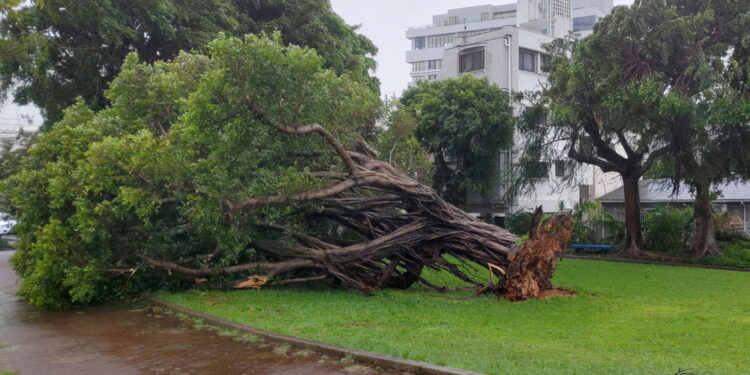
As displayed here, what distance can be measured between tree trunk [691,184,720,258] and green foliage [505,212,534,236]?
763 cm

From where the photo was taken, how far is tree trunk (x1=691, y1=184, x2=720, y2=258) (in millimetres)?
20484

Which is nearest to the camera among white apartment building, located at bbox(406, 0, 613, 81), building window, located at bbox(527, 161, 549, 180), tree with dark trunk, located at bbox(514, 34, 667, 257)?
tree with dark trunk, located at bbox(514, 34, 667, 257)

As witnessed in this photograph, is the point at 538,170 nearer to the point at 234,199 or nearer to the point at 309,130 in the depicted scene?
the point at 309,130

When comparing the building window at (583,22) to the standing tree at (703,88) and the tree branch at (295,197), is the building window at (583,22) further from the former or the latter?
the tree branch at (295,197)

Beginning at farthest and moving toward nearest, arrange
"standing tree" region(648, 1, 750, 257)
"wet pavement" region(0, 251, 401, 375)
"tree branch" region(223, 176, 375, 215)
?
"standing tree" region(648, 1, 750, 257) < "tree branch" region(223, 176, 375, 215) < "wet pavement" region(0, 251, 401, 375)

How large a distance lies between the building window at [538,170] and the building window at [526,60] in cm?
764

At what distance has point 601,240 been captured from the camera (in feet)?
85.0

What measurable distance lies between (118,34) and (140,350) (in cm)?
1352

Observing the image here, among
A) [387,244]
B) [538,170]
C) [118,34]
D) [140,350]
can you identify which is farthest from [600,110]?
[140,350]

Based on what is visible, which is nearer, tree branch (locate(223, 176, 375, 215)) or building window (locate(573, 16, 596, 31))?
tree branch (locate(223, 176, 375, 215))

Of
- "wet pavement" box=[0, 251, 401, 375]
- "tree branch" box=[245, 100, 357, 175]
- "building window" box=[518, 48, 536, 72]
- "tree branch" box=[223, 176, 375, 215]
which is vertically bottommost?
"wet pavement" box=[0, 251, 401, 375]

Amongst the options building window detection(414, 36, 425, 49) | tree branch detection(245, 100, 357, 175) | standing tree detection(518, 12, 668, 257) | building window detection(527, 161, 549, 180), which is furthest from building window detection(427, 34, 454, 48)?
tree branch detection(245, 100, 357, 175)

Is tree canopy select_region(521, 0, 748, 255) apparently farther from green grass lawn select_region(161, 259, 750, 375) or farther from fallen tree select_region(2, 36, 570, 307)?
fallen tree select_region(2, 36, 570, 307)

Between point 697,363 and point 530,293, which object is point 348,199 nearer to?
point 530,293
